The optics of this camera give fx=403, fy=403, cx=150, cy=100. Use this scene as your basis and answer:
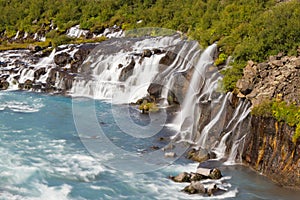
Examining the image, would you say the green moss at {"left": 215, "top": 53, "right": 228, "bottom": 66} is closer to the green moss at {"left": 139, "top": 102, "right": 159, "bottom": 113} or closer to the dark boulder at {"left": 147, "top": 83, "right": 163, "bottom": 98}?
the dark boulder at {"left": 147, "top": 83, "right": 163, "bottom": 98}

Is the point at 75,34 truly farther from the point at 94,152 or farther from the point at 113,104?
the point at 94,152

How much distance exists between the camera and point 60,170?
1958 cm

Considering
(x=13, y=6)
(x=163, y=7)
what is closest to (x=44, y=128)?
(x=163, y=7)

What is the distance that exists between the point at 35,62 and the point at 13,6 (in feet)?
108

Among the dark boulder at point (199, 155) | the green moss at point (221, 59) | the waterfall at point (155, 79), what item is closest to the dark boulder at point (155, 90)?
the waterfall at point (155, 79)

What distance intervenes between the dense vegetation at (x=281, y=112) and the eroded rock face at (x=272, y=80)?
1.53 ft

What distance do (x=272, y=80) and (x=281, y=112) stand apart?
2806 mm

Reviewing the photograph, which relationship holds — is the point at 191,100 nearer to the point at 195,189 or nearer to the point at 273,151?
the point at 273,151

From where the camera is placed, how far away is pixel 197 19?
42.0 m

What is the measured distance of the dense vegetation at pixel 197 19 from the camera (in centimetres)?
2419

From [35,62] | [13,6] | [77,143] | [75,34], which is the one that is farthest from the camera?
[13,6]

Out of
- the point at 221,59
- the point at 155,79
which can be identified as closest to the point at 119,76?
the point at 155,79

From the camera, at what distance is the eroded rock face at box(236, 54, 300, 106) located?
65.7 feet

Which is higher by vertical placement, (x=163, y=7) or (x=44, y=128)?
(x=163, y=7)
